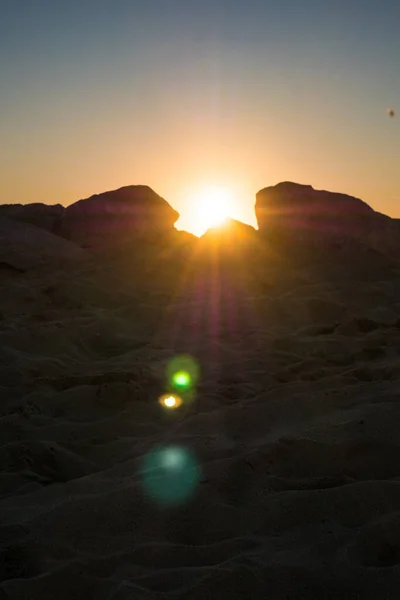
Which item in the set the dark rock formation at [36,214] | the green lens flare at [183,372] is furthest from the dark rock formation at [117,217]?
the green lens flare at [183,372]

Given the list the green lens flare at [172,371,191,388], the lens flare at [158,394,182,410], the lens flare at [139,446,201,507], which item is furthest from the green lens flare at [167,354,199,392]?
the lens flare at [139,446,201,507]

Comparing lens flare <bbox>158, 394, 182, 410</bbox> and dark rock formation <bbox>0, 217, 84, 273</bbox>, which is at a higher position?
dark rock formation <bbox>0, 217, 84, 273</bbox>

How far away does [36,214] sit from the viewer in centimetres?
1055

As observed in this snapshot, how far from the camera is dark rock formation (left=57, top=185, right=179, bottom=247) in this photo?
982 centimetres

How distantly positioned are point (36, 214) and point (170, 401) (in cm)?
745

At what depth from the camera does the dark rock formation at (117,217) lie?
32.2 ft

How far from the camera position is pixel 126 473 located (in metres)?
2.76

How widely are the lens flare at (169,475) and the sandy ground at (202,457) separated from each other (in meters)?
0.01

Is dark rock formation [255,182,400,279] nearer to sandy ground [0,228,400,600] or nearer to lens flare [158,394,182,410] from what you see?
sandy ground [0,228,400,600]

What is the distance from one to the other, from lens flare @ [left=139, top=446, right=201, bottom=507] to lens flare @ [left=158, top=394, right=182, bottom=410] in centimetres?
79

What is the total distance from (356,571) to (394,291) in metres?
6.42

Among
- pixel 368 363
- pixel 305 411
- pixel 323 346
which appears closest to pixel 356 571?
pixel 305 411

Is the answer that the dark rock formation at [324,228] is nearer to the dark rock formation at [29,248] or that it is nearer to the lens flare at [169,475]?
the dark rock formation at [29,248]

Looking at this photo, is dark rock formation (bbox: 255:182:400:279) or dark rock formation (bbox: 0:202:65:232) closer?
dark rock formation (bbox: 255:182:400:279)
